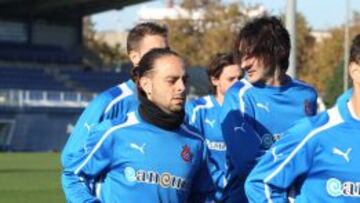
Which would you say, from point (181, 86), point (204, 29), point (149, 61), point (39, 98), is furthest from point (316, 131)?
point (204, 29)

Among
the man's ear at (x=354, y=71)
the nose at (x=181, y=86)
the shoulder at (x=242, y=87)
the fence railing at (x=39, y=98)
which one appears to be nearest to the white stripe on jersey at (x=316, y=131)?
the man's ear at (x=354, y=71)

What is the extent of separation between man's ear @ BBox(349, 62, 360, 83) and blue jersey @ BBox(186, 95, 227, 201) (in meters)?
1.44

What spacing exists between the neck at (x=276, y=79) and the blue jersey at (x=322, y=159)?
3.26 feet

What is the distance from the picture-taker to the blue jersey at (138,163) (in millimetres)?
4414

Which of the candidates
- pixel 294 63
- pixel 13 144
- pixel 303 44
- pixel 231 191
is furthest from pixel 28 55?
pixel 231 191

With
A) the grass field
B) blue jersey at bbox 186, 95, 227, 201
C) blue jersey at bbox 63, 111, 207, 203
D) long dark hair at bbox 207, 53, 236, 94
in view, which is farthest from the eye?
the grass field

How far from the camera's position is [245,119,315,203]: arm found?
12.7 feet

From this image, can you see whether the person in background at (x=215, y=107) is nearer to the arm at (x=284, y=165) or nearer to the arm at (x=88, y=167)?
the arm at (x=88, y=167)

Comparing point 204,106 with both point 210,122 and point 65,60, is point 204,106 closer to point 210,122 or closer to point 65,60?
point 210,122

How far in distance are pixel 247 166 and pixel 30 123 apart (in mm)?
40876

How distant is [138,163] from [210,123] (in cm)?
211

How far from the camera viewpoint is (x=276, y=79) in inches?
194

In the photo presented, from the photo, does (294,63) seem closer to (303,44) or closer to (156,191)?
(156,191)

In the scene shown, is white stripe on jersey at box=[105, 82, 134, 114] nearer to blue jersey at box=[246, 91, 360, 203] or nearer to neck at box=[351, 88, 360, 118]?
blue jersey at box=[246, 91, 360, 203]
